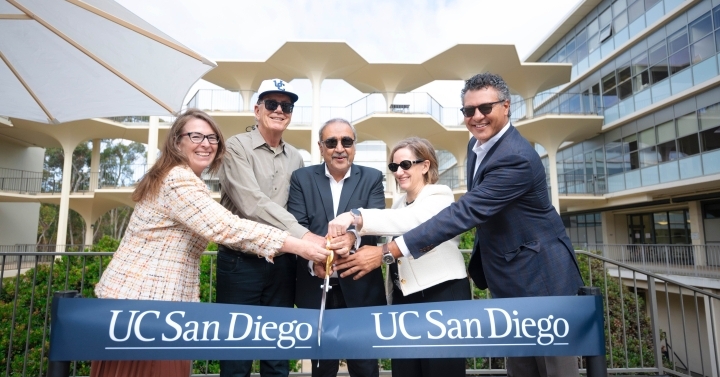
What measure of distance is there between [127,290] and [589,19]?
89.3 ft

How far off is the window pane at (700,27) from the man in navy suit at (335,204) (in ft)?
61.6

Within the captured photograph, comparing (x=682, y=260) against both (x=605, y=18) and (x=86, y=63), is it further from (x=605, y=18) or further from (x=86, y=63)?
(x=86, y=63)

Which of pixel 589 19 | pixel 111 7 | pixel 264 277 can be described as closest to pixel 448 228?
pixel 264 277

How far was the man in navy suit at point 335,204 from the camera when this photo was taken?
2.27 metres

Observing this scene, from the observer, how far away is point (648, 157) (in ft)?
59.0

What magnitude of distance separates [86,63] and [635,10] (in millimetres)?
23401

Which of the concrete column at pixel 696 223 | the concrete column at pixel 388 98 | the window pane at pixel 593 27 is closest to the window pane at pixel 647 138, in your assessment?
the concrete column at pixel 696 223

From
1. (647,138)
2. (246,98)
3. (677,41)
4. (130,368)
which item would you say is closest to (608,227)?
(647,138)

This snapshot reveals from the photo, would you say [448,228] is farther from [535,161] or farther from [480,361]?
[480,361]

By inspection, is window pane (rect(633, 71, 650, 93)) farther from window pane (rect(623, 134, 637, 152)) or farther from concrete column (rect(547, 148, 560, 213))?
concrete column (rect(547, 148, 560, 213))

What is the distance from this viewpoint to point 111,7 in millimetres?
2717

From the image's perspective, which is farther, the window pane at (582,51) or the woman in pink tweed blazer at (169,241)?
the window pane at (582,51)

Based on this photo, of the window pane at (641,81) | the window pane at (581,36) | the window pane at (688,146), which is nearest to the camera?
the window pane at (688,146)

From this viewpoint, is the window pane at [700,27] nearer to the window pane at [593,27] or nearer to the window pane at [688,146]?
the window pane at [688,146]
